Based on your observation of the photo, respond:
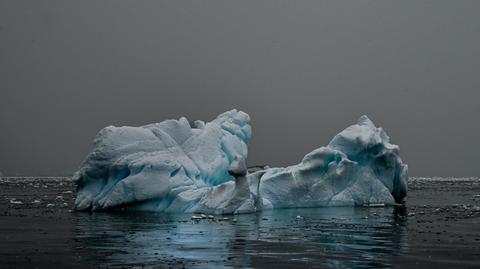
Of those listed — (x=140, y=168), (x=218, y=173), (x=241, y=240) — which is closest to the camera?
(x=241, y=240)

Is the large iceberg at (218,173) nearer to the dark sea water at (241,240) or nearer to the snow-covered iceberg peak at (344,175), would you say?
the snow-covered iceberg peak at (344,175)

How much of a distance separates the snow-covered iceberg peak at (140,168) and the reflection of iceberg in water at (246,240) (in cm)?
172

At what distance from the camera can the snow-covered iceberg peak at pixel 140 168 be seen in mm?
31047

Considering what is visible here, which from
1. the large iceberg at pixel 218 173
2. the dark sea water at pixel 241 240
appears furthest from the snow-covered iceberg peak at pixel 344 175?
the dark sea water at pixel 241 240

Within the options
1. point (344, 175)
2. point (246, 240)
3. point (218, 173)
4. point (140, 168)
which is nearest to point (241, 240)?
point (246, 240)

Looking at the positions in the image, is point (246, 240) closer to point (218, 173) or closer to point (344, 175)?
point (218, 173)

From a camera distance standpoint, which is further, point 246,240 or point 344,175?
point 344,175

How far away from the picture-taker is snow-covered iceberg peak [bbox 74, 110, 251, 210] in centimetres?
3105

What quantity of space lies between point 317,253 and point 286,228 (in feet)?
22.6

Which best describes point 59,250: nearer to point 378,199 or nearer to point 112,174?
point 112,174

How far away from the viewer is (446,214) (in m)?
31.2

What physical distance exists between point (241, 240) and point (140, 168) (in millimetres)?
12249

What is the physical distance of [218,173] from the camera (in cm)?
3562

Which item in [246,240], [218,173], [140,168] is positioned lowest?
[246,240]
